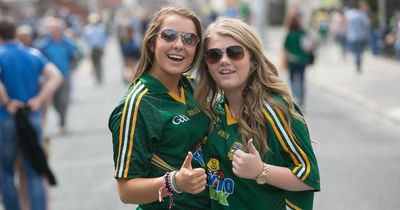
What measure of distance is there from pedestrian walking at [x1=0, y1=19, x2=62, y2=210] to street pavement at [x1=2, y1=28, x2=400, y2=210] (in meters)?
1.38

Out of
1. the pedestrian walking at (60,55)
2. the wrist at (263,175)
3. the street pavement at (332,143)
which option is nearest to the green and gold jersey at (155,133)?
the wrist at (263,175)

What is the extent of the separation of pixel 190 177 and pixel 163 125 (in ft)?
1.09

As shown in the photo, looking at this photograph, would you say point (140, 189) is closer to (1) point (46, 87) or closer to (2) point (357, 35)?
(1) point (46, 87)

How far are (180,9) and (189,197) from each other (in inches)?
32.6

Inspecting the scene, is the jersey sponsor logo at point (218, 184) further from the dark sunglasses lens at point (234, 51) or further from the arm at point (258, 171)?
the dark sunglasses lens at point (234, 51)

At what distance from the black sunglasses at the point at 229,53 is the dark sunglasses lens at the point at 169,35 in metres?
0.16

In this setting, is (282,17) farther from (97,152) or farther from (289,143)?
(289,143)

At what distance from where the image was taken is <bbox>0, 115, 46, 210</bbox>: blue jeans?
7.00m

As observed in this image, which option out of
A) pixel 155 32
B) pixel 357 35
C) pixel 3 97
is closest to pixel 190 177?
pixel 155 32

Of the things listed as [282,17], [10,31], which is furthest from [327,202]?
[282,17]

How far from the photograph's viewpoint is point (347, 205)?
7.95 meters

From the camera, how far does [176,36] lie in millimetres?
3682

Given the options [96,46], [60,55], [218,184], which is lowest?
[96,46]

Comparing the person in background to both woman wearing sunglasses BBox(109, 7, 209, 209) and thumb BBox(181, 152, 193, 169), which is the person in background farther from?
thumb BBox(181, 152, 193, 169)
